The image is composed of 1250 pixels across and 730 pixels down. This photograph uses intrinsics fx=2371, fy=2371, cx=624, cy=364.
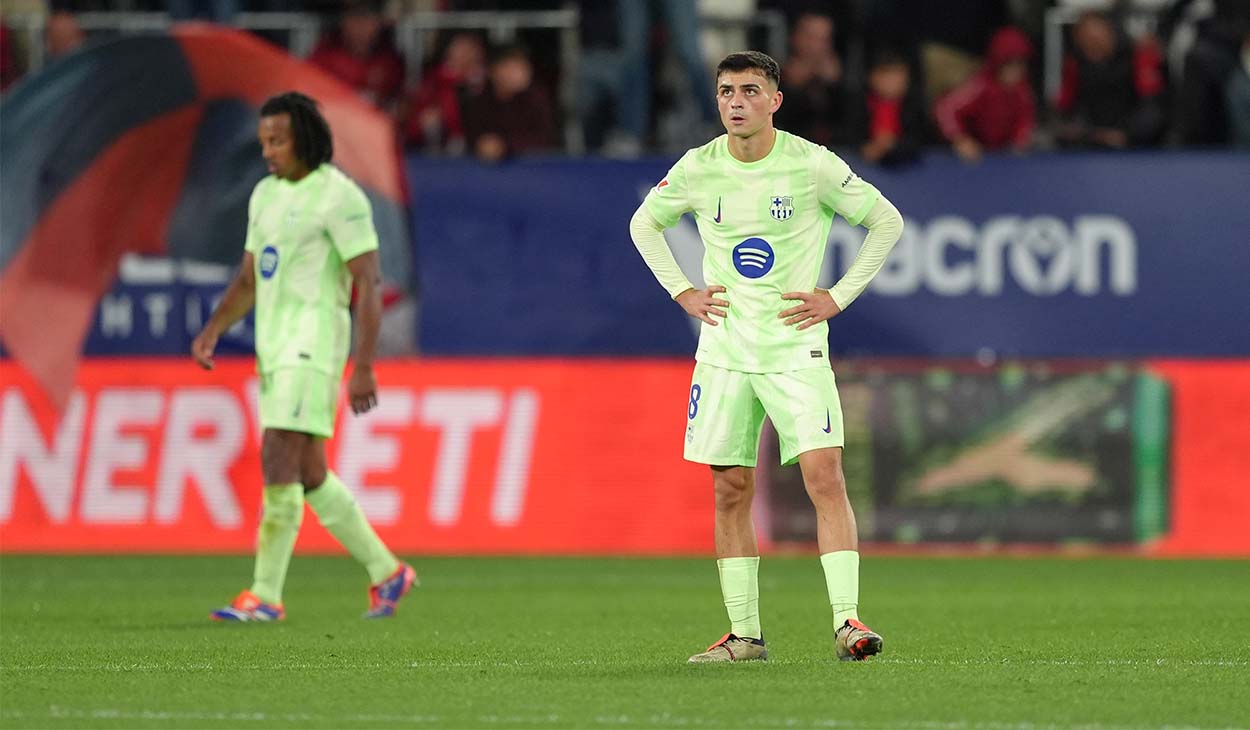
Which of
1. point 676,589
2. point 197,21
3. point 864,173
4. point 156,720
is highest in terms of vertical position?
point 197,21

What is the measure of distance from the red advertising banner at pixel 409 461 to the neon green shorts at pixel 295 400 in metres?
5.52

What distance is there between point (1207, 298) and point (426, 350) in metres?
6.02

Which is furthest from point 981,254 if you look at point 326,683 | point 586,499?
point 326,683

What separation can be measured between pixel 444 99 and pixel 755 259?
10.7m

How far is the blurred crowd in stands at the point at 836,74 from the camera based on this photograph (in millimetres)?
18172

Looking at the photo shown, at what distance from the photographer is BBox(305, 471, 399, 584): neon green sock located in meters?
11.4

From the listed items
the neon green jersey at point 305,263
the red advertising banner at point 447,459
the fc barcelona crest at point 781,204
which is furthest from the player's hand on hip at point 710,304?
the red advertising banner at point 447,459

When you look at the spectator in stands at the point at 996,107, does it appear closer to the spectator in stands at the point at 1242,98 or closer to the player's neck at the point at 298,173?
the spectator in stands at the point at 1242,98

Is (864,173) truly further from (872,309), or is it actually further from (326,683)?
(326,683)

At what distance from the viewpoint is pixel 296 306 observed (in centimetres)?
1113

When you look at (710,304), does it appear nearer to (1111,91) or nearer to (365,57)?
(1111,91)

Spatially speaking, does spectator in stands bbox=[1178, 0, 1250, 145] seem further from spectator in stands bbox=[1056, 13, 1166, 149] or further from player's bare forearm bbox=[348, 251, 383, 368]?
player's bare forearm bbox=[348, 251, 383, 368]

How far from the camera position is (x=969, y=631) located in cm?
1053

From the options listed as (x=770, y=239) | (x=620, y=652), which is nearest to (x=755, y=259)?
(x=770, y=239)
